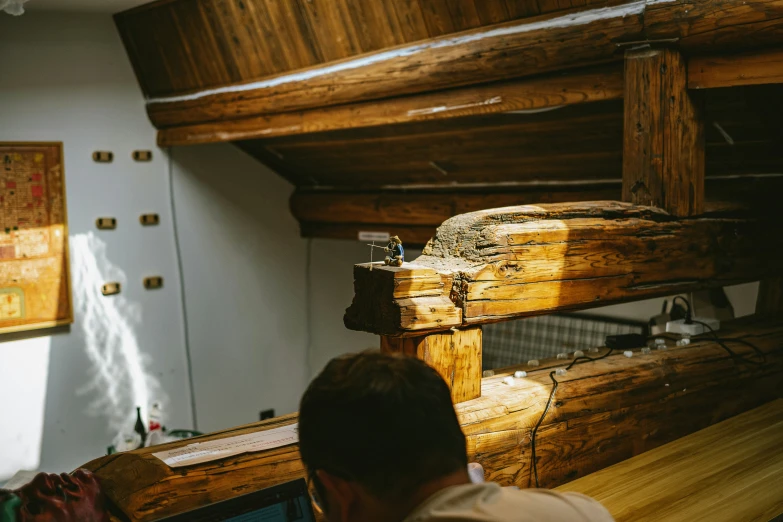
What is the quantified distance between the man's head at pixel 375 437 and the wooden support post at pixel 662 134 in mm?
1693

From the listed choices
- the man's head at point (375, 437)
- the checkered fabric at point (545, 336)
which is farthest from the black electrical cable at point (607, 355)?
the checkered fabric at point (545, 336)

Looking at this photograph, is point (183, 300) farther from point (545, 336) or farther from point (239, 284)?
point (545, 336)

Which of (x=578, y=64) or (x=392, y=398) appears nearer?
(x=392, y=398)

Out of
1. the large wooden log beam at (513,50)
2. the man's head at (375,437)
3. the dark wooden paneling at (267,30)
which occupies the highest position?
the dark wooden paneling at (267,30)

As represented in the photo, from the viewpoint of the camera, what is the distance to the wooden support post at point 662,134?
8.11 ft

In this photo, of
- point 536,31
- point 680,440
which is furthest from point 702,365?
point 536,31

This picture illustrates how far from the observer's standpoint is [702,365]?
2.56 metres

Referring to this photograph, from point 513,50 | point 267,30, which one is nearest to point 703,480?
point 513,50

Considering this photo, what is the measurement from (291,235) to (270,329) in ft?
2.56

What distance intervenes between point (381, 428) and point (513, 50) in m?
2.17

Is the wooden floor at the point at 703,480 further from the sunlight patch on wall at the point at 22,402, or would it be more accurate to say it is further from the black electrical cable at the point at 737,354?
the sunlight patch on wall at the point at 22,402

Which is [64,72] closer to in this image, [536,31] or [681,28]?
[536,31]

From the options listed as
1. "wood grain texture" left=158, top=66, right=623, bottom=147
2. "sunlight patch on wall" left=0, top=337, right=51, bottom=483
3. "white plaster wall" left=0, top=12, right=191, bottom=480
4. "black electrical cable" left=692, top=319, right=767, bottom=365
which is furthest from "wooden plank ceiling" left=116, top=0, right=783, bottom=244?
"sunlight patch on wall" left=0, top=337, right=51, bottom=483

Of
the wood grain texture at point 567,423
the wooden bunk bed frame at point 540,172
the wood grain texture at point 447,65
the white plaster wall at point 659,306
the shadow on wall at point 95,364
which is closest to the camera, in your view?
the wood grain texture at point 567,423
